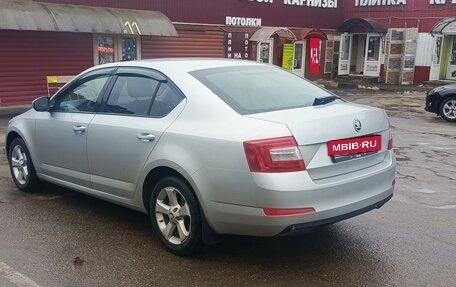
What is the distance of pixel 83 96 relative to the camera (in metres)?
5.05

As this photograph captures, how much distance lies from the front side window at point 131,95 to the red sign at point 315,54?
19.6 metres

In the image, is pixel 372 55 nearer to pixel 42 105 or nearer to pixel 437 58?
pixel 437 58

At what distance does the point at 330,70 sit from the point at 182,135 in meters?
22.1

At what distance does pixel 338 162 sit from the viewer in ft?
12.2

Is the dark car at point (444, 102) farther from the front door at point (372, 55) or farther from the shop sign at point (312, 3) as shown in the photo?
the front door at point (372, 55)

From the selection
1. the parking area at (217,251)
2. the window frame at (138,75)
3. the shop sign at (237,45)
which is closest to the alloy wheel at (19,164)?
the parking area at (217,251)

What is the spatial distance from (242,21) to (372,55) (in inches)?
309

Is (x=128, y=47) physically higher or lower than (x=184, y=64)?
lower

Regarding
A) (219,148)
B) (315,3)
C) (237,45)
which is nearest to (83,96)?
(219,148)

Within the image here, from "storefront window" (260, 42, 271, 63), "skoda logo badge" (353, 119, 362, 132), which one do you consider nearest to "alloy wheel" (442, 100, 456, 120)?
"storefront window" (260, 42, 271, 63)

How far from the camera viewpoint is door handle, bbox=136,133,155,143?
162 inches

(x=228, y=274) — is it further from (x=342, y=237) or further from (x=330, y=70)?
(x=330, y=70)

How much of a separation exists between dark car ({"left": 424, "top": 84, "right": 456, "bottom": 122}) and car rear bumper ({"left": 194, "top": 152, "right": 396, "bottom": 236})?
10.0 m

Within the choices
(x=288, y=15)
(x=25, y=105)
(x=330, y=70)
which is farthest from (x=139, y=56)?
(x=330, y=70)
